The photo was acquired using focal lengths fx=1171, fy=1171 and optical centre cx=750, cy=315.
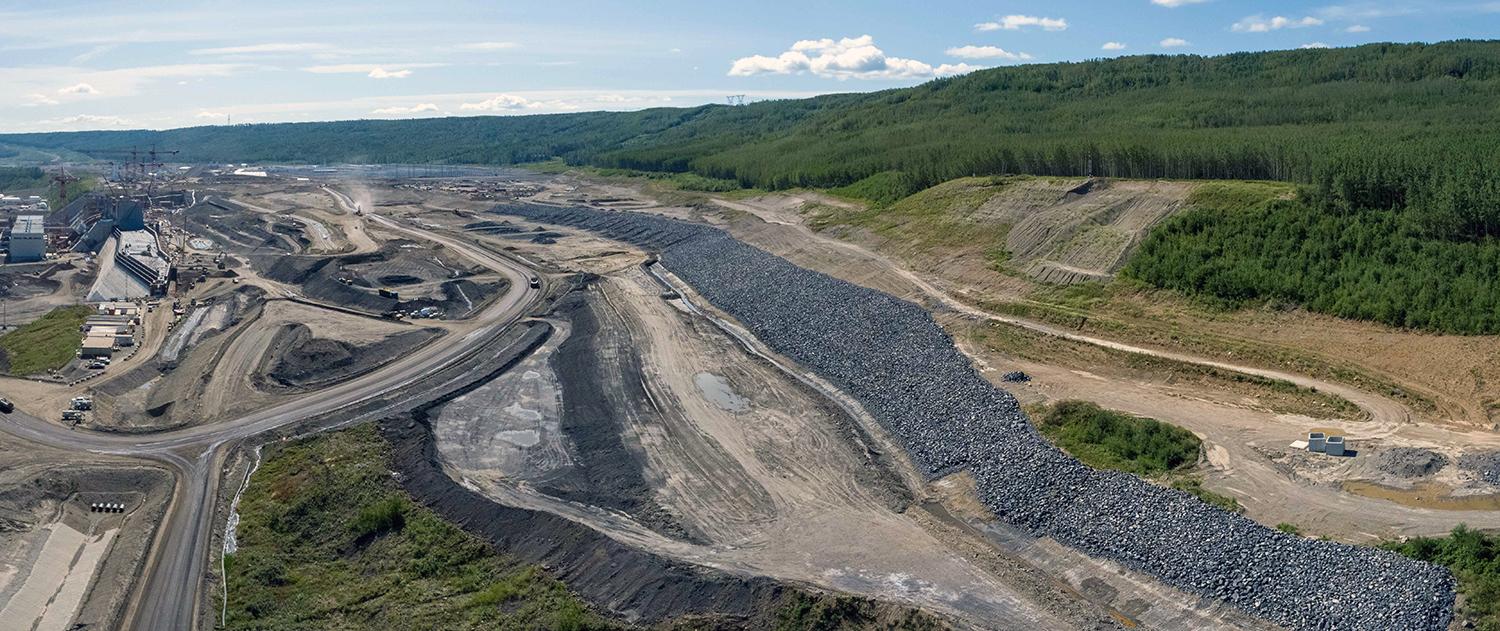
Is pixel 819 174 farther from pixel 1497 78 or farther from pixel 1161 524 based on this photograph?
pixel 1161 524

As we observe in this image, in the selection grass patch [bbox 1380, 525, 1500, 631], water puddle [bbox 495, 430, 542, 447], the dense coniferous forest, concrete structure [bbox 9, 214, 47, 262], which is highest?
the dense coniferous forest

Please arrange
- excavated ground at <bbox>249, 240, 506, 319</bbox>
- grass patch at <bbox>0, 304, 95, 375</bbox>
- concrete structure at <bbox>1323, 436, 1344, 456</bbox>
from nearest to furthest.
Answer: concrete structure at <bbox>1323, 436, 1344, 456</bbox> < grass patch at <bbox>0, 304, 95, 375</bbox> < excavated ground at <bbox>249, 240, 506, 319</bbox>

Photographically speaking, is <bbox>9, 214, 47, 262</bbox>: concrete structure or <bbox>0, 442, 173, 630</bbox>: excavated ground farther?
<bbox>9, 214, 47, 262</bbox>: concrete structure

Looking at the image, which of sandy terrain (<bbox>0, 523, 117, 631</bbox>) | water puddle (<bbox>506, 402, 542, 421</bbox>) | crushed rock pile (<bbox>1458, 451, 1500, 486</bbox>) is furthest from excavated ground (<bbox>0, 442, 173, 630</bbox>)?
crushed rock pile (<bbox>1458, 451, 1500, 486</bbox>)

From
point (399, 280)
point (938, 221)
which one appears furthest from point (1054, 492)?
point (399, 280)

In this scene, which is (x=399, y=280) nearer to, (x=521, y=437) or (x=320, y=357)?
(x=320, y=357)

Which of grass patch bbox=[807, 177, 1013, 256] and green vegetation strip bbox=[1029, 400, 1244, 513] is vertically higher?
grass patch bbox=[807, 177, 1013, 256]

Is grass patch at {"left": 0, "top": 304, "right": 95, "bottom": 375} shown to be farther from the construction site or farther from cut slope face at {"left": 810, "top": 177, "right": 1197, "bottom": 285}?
cut slope face at {"left": 810, "top": 177, "right": 1197, "bottom": 285}

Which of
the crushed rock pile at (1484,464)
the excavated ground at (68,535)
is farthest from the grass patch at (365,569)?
the crushed rock pile at (1484,464)
